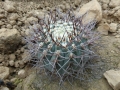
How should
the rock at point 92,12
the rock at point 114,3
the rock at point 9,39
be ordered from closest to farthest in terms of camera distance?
the rock at point 9,39 → the rock at point 92,12 → the rock at point 114,3

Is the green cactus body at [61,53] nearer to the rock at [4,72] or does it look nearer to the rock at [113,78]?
the rock at [113,78]

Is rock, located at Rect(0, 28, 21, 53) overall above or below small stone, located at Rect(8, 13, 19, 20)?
below

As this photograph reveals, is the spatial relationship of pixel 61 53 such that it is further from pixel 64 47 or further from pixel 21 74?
pixel 21 74

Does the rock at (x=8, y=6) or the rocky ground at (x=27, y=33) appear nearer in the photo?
the rocky ground at (x=27, y=33)

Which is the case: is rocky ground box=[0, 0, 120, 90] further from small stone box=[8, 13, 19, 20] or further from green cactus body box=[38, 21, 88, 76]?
green cactus body box=[38, 21, 88, 76]

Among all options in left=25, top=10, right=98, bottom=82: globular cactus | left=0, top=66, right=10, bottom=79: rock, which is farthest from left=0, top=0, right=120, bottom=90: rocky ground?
left=25, top=10, right=98, bottom=82: globular cactus

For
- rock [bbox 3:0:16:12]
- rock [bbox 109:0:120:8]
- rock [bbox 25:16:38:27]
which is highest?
rock [bbox 3:0:16:12]

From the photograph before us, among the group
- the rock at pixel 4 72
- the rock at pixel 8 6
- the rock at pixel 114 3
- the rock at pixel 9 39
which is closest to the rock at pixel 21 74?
the rock at pixel 4 72

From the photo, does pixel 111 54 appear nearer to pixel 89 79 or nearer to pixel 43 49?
pixel 89 79

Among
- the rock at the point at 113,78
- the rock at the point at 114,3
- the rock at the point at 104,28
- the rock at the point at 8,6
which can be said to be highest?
the rock at the point at 8,6
